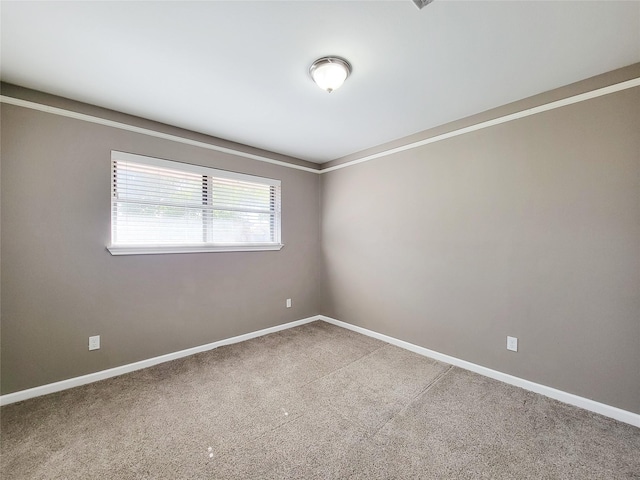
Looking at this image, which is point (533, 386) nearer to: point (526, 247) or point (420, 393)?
point (420, 393)

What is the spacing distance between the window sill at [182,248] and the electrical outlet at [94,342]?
2.56 ft

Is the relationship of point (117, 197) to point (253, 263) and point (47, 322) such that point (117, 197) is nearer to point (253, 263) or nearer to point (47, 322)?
point (47, 322)

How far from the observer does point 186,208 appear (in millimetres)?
3000

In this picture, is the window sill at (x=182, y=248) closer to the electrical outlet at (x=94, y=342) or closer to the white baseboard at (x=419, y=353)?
the electrical outlet at (x=94, y=342)

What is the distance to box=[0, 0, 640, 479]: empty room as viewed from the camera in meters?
1.56

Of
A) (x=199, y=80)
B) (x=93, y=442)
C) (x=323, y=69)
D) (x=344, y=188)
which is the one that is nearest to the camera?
(x=93, y=442)

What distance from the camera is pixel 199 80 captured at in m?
2.08

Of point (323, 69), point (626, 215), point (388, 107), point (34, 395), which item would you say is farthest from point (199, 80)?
point (626, 215)

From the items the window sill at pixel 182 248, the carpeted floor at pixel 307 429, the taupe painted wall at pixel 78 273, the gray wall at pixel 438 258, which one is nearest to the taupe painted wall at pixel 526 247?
the gray wall at pixel 438 258

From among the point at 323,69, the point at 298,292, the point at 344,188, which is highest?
the point at 323,69

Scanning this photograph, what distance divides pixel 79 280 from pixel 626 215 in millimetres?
4362

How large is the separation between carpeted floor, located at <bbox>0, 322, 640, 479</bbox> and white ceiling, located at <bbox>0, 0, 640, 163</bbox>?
2510 mm

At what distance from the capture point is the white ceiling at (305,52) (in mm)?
1448

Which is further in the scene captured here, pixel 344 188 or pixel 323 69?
pixel 344 188
